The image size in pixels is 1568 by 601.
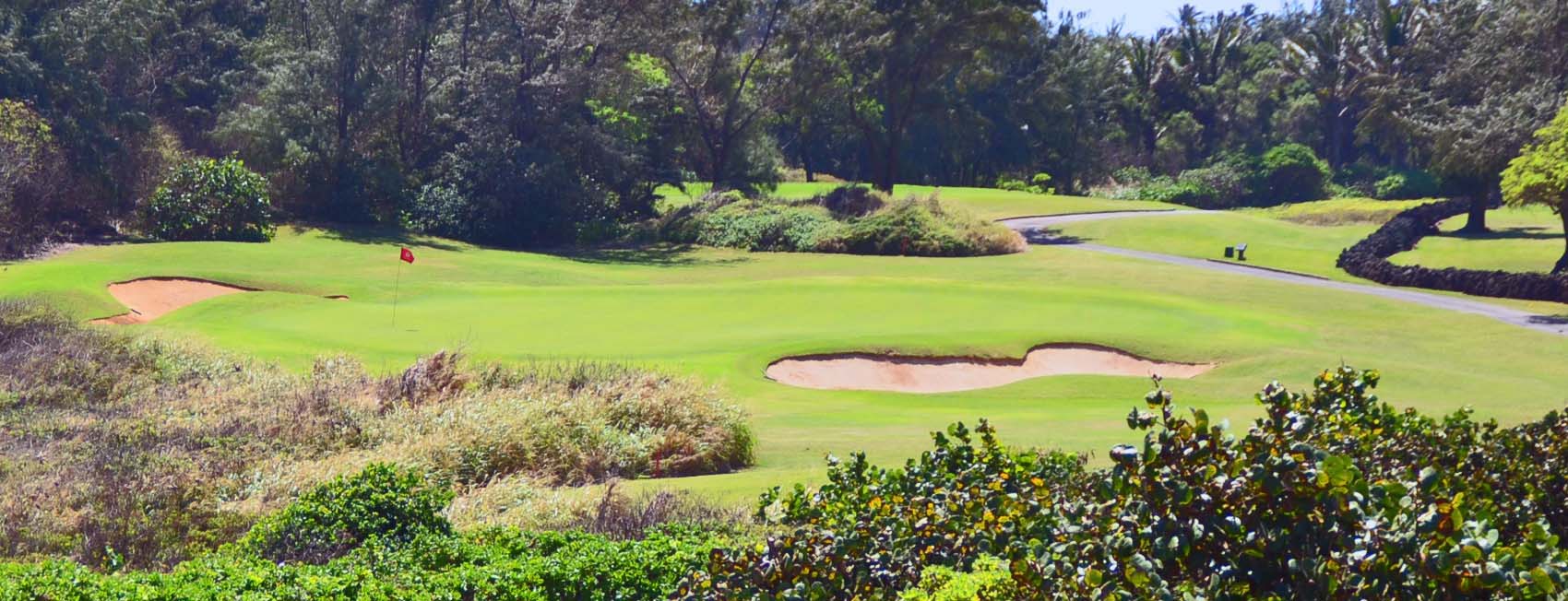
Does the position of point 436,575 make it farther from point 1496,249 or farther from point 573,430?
point 1496,249

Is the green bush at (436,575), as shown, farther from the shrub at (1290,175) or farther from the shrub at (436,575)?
the shrub at (1290,175)

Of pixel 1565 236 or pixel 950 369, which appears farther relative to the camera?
pixel 1565 236

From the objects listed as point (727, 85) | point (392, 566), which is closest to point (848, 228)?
point (727, 85)

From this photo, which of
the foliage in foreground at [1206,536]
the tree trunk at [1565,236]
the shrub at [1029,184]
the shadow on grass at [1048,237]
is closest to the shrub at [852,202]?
the shadow on grass at [1048,237]

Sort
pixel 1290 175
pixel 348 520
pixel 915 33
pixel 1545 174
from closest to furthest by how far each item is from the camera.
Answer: pixel 348 520, pixel 1545 174, pixel 915 33, pixel 1290 175

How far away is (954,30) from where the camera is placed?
2174 inches

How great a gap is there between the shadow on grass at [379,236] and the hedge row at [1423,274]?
28420mm

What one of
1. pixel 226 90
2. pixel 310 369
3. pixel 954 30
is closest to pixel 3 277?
pixel 310 369

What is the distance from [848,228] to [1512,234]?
2609 cm

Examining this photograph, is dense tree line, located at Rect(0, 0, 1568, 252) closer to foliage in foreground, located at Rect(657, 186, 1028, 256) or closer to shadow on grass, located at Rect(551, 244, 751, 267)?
shadow on grass, located at Rect(551, 244, 751, 267)

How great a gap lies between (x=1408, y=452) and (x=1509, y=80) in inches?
1841

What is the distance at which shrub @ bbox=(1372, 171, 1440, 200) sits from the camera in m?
77.7

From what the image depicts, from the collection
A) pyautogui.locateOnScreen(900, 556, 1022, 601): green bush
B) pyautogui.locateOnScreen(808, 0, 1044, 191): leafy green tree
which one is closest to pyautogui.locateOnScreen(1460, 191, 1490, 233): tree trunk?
pyautogui.locateOnScreen(808, 0, 1044, 191): leafy green tree

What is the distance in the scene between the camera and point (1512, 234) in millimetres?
51781
